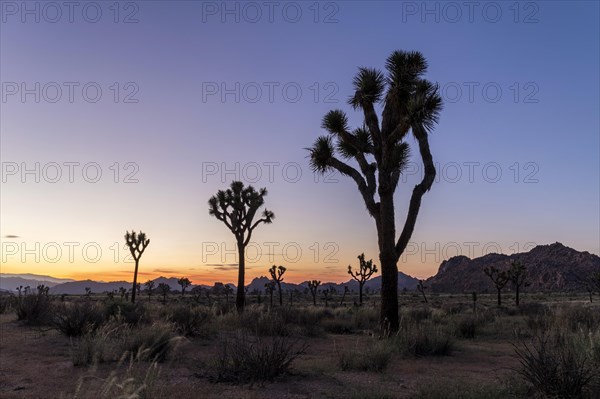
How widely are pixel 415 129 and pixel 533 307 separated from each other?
19.1 m

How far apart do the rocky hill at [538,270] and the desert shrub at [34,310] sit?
4703 inches

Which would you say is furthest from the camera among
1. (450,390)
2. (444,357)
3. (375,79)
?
(375,79)

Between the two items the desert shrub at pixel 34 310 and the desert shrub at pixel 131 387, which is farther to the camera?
the desert shrub at pixel 34 310

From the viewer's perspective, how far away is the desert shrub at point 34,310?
52.5 ft

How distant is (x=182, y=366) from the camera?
9258 millimetres

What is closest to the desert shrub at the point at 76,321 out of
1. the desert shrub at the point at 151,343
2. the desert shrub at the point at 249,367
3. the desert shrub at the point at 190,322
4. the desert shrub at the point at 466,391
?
the desert shrub at the point at 190,322

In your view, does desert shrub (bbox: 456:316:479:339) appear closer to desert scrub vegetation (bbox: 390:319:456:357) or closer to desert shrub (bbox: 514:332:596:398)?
desert scrub vegetation (bbox: 390:319:456:357)

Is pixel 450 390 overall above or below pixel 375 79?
below

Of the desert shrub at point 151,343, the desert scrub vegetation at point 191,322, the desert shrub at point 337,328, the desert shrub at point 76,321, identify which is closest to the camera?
the desert shrub at point 151,343

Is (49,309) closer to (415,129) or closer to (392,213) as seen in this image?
(392,213)

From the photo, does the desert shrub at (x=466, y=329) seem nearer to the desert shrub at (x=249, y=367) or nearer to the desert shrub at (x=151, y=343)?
the desert shrub at (x=249, y=367)

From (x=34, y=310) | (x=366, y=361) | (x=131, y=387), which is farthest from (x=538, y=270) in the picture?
(x=131, y=387)

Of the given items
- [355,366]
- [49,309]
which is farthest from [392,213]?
[49,309]

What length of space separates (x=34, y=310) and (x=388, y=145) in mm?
12878
